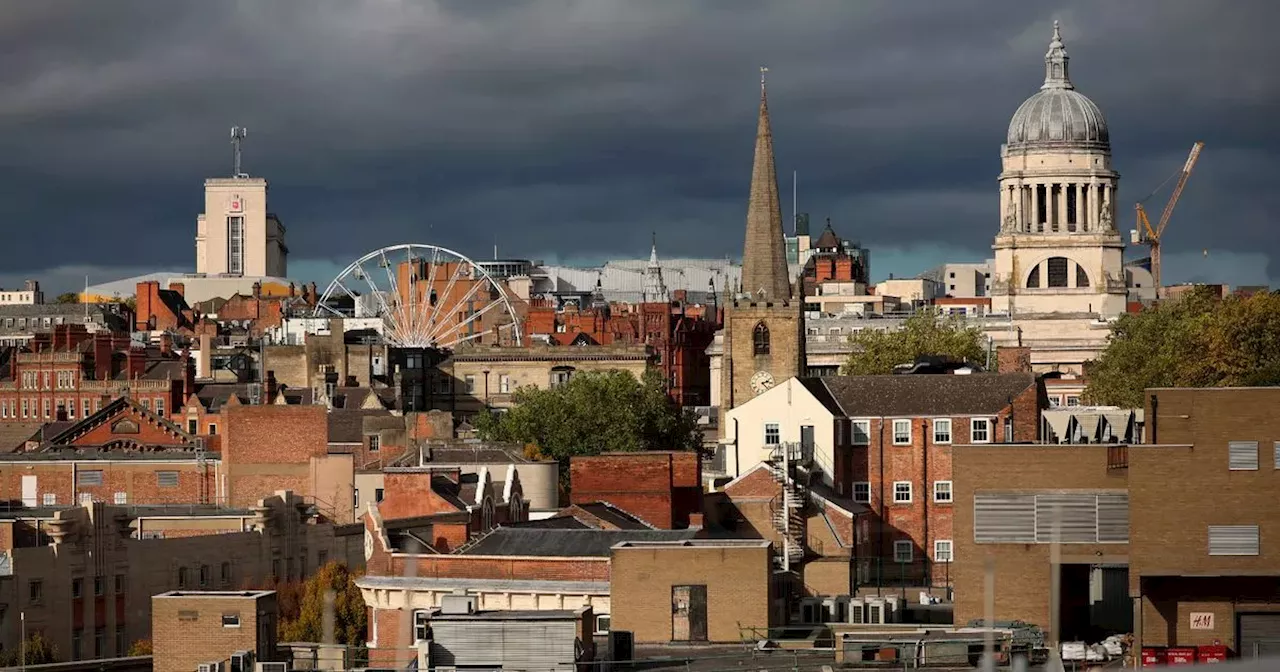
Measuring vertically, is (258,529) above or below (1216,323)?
below

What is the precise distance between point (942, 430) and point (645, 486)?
31.5 metres

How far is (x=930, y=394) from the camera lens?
111 meters

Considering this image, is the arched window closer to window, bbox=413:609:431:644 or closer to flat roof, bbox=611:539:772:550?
flat roof, bbox=611:539:772:550

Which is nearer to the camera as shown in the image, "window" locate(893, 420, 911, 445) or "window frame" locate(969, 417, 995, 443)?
"window frame" locate(969, 417, 995, 443)

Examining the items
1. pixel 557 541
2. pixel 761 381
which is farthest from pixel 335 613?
pixel 761 381

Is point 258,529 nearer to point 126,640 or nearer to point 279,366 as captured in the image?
point 126,640

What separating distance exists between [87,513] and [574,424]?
204 feet

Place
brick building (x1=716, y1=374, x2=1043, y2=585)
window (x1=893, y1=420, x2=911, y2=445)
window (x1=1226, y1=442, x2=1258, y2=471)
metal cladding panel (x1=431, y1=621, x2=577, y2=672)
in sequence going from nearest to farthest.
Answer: metal cladding panel (x1=431, y1=621, x2=577, y2=672) < window (x1=1226, y1=442, x2=1258, y2=471) < brick building (x1=716, y1=374, x2=1043, y2=585) < window (x1=893, y1=420, x2=911, y2=445)

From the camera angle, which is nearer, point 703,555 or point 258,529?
point 703,555

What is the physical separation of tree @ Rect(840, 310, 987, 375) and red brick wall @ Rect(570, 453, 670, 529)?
280 feet

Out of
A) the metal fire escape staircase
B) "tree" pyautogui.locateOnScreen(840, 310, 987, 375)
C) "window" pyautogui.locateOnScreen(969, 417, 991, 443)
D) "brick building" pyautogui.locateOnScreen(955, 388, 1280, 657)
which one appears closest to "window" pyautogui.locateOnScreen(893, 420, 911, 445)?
"window" pyautogui.locateOnScreen(969, 417, 991, 443)

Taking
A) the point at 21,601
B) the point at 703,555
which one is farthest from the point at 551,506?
the point at 703,555

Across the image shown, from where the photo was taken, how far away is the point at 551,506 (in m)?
101

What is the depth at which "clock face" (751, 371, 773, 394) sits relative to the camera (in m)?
142
